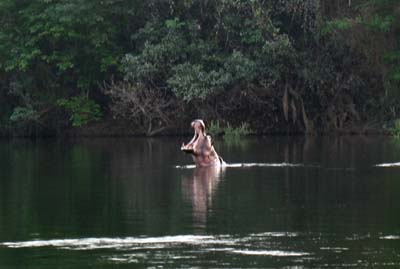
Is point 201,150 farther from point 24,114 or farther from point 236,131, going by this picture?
point 24,114

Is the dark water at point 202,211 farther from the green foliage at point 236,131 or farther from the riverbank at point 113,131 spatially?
the riverbank at point 113,131

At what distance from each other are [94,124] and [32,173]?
23.1 m

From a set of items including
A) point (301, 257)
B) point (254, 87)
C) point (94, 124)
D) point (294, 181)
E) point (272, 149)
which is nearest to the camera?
point (301, 257)

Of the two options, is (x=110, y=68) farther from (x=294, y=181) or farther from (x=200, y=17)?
(x=294, y=181)

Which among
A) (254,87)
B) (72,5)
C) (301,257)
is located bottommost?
(301,257)

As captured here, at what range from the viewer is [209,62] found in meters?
54.4

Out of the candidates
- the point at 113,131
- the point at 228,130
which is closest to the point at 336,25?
the point at 228,130

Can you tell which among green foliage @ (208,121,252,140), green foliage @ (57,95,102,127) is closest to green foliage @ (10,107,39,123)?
green foliage @ (57,95,102,127)

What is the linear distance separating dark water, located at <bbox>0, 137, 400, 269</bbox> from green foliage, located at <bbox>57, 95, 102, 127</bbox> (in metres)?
Result: 14.6

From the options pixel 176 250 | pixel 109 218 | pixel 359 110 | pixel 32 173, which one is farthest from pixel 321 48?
pixel 176 250

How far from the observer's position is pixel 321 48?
54.0 metres

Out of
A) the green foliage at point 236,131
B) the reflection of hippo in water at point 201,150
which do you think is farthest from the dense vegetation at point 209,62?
the reflection of hippo in water at point 201,150

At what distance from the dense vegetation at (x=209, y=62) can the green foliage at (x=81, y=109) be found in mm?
49

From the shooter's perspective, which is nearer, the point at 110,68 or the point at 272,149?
the point at 272,149
